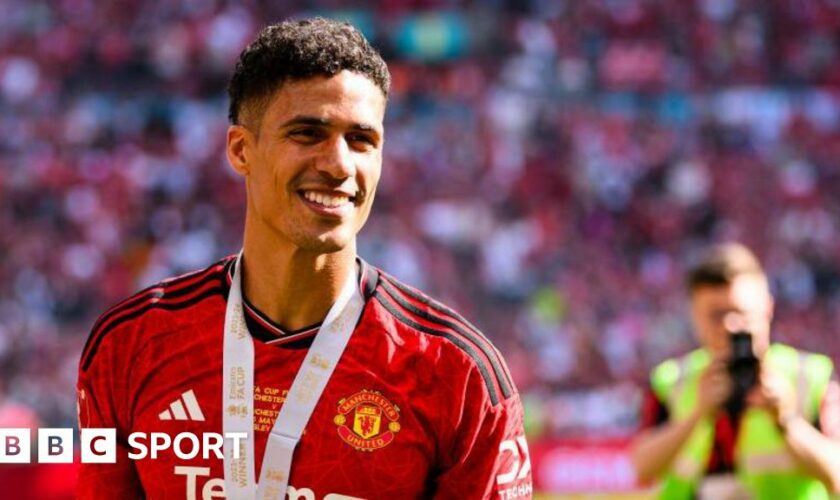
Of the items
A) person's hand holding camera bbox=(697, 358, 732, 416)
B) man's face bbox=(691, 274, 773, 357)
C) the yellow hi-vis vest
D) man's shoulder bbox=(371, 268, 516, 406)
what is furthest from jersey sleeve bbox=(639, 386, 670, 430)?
man's shoulder bbox=(371, 268, 516, 406)

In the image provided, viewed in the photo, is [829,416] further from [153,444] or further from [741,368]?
[153,444]

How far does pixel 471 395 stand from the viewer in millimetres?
2832

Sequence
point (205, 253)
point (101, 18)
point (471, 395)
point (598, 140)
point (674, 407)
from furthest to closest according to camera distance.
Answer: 1. point (101, 18)
2. point (598, 140)
3. point (205, 253)
4. point (674, 407)
5. point (471, 395)

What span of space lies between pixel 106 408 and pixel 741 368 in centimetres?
201

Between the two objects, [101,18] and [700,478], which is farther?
[101,18]

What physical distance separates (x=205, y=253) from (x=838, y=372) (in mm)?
8328

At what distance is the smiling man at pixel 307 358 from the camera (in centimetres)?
281

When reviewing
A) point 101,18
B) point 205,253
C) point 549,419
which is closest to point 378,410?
point 549,419

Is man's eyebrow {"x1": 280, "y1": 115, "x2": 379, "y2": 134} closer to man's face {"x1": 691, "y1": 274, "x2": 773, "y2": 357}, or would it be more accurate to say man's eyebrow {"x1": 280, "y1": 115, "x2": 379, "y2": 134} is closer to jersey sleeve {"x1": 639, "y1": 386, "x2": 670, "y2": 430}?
man's face {"x1": 691, "y1": 274, "x2": 773, "y2": 357}

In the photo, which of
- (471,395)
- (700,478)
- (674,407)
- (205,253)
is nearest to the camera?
(471,395)

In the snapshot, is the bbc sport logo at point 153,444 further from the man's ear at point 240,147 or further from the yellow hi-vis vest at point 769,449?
the yellow hi-vis vest at point 769,449

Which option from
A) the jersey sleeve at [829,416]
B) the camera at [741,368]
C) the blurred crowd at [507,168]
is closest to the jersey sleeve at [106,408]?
the camera at [741,368]

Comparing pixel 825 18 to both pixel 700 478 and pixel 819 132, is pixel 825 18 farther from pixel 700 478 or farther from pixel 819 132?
pixel 700 478

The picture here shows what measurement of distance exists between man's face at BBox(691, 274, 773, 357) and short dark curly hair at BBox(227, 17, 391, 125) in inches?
76.0
